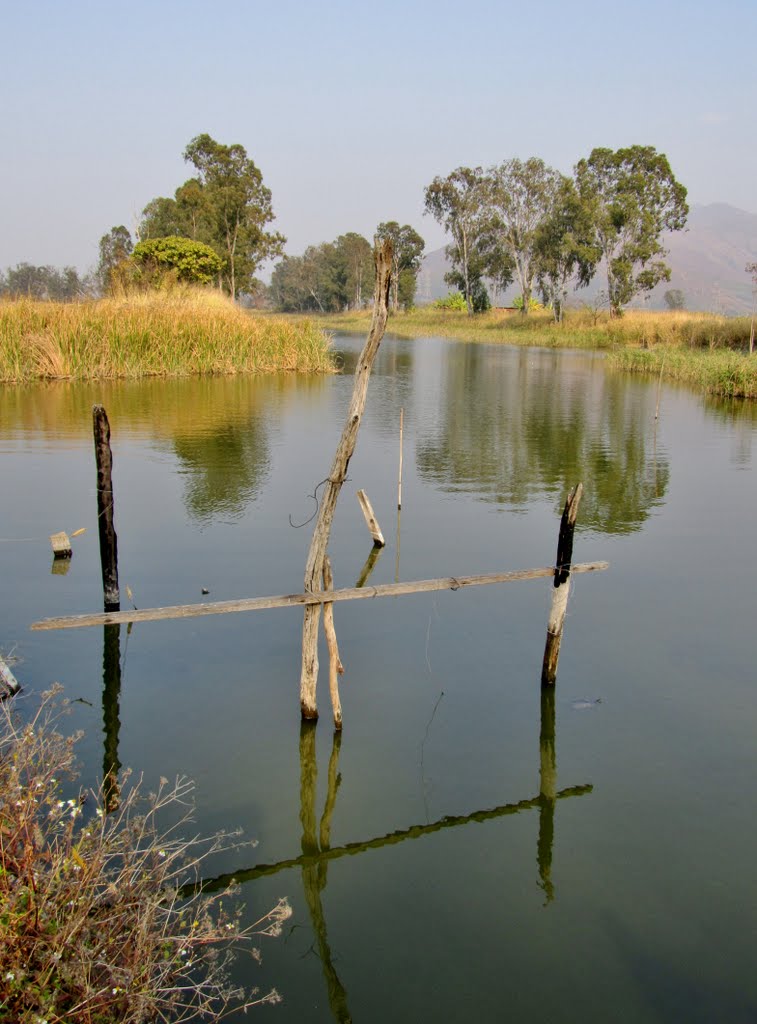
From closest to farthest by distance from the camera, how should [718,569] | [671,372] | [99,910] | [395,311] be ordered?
[99,910] → [718,569] → [671,372] → [395,311]

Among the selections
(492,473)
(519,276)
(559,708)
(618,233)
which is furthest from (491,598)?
(519,276)

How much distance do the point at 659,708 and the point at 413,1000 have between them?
134 inches

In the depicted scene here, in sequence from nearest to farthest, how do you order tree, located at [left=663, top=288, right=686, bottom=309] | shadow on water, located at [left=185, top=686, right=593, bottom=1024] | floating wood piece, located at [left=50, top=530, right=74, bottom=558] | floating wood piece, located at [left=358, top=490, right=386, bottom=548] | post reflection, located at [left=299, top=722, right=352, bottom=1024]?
post reflection, located at [left=299, top=722, right=352, bottom=1024] < shadow on water, located at [left=185, top=686, right=593, bottom=1024] < floating wood piece, located at [left=50, top=530, right=74, bottom=558] < floating wood piece, located at [left=358, top=490, right=386, bottom=548] < tree, located at [left=663, top=288, right=686, bottom=309]

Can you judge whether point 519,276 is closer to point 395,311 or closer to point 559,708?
point 395,311

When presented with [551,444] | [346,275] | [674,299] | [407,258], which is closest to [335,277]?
[346,275]

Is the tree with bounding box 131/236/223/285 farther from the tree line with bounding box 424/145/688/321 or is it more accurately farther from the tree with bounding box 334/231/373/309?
the tree with bounding box 334/231/373/309

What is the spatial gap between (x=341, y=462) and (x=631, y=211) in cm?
4735

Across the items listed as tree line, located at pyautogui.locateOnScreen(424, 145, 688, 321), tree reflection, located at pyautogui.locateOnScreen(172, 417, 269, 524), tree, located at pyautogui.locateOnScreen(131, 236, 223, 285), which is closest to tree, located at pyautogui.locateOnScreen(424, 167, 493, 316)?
tree line, located at pyautogui.locateOnScreen(424, 145, 688, 321)

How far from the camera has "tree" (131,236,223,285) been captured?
37750mm

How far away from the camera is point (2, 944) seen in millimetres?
2555

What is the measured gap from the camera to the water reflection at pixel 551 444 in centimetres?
1317

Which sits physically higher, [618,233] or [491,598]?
[618,233]

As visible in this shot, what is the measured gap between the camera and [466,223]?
66.0m

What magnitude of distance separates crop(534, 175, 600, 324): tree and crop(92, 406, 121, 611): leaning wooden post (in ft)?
151
